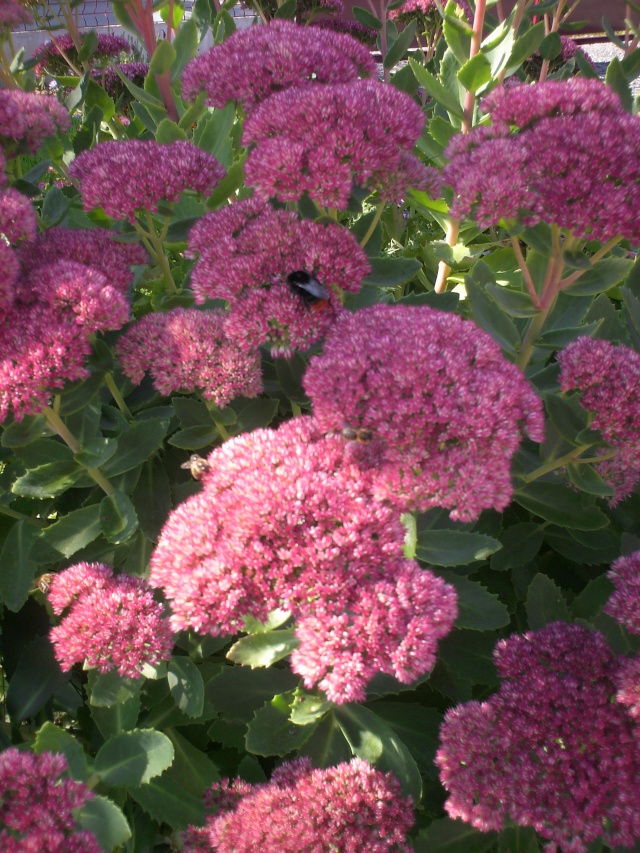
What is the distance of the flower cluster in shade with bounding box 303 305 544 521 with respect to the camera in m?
1.06

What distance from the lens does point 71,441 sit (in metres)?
1.41

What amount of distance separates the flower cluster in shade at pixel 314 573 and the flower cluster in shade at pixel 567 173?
1.93ft

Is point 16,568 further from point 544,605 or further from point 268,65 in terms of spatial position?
point 268,65

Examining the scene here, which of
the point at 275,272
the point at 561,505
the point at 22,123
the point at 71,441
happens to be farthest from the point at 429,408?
the point at 22,123

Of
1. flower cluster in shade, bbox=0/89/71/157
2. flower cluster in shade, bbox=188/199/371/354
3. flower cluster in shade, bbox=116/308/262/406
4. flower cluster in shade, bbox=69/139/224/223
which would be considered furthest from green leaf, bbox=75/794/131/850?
flower cluster in shade, bbox=0/89/71/157

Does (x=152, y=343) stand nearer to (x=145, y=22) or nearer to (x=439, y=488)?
(x=439, y=488)

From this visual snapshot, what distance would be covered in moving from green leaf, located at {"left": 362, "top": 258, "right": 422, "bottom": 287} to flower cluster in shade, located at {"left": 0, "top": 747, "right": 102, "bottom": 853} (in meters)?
1.09

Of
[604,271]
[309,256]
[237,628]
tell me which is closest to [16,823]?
[237,628]

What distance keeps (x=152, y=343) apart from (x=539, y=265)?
0.91 metres

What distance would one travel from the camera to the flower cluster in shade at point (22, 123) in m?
1.57

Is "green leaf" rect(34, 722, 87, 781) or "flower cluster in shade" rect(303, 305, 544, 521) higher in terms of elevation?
"flower cluster in shade" rect(303, 305, 544, 521)

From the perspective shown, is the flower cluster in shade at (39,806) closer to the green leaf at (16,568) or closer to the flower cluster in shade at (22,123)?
the green leaf at (16,568)

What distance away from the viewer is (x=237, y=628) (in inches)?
41.6

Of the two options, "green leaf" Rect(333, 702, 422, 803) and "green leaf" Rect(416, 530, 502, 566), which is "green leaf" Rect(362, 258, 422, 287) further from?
"green leaf" Rect(333, 702, 422, 803)
